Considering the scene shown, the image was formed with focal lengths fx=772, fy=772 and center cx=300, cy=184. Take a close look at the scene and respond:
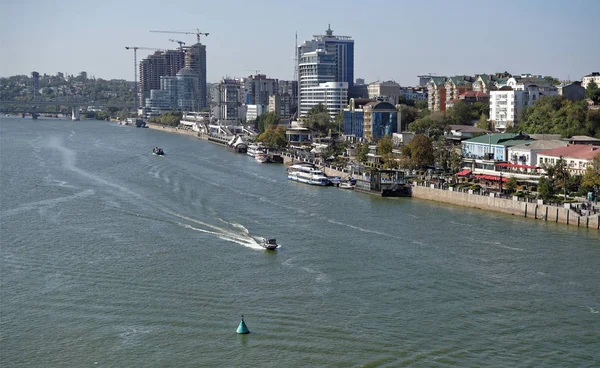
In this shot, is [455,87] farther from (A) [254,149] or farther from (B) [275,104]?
(B) [275,104]

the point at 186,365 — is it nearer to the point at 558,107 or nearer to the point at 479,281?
the point at 479,281

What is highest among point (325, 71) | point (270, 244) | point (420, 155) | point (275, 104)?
point (325, 71)

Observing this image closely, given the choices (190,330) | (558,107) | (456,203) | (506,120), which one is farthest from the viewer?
(506,120)

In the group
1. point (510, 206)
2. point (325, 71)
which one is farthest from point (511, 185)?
point (325, 71)

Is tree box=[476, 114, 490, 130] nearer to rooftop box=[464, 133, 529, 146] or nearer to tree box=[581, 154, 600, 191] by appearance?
rooftop box=[464, 133, 529, 146]

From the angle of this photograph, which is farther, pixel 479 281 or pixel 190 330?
pixel 479 281

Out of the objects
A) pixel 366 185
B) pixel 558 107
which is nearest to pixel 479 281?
pixel 366 185

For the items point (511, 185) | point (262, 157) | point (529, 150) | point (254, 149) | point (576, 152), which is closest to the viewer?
point (511, 185)

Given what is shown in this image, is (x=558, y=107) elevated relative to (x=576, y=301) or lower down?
elevated
